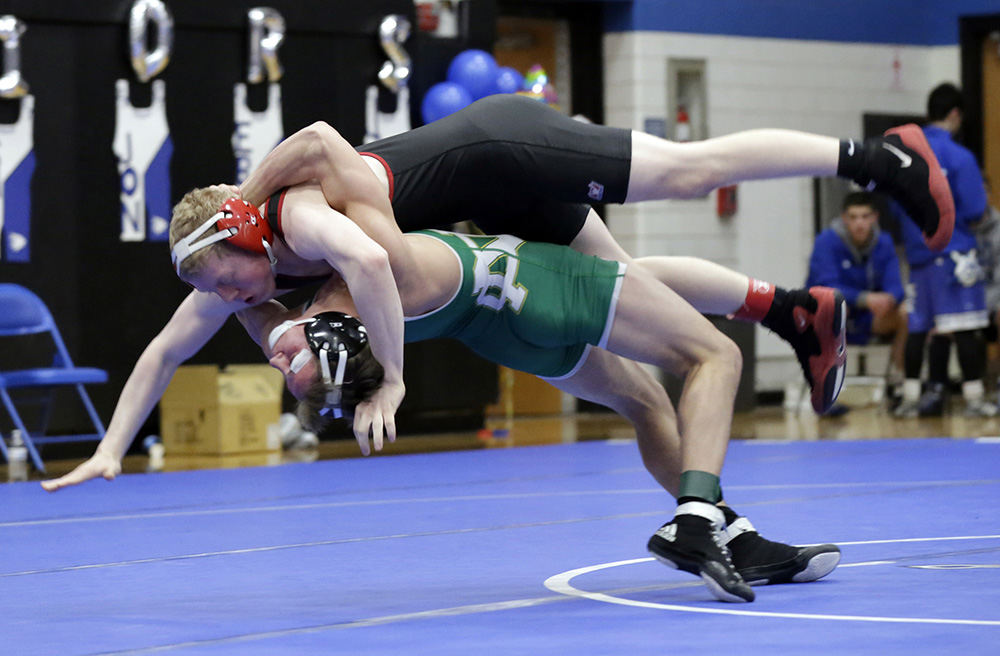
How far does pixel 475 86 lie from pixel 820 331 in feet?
17.1

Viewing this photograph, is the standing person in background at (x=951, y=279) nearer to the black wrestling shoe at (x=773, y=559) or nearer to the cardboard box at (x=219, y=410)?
the cardboard box at (x=219, y=410)

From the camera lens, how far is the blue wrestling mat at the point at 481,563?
3326mm

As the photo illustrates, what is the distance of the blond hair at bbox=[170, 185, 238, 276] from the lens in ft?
12.6

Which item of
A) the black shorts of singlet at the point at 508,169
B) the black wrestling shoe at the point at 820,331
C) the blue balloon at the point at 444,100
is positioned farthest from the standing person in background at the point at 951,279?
the black shorts of singlet at the point at 508,169

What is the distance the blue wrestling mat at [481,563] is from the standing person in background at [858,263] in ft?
9.16

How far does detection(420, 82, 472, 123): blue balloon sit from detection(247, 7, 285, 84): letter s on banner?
2.82 ft

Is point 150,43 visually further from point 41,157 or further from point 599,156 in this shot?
point 599,156

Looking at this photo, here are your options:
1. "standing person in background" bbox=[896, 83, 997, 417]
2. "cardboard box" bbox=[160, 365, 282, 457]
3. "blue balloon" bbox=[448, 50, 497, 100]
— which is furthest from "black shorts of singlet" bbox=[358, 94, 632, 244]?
"standing person in background" bbox=[896, 83, 997, 417]

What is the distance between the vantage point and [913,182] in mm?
4367

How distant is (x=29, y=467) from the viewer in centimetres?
834

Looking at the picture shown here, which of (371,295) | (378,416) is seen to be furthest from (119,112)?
(378,416)

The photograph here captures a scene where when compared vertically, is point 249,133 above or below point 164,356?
above

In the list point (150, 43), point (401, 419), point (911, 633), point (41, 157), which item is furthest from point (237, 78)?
point (911, 633)

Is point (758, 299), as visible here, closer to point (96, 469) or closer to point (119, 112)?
point (96, 469)
